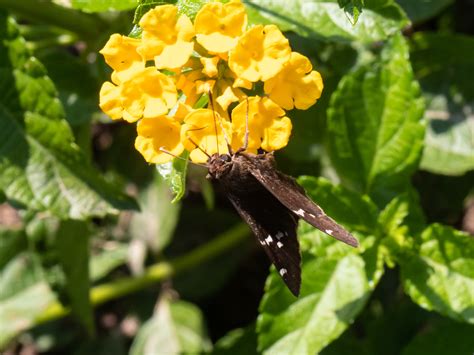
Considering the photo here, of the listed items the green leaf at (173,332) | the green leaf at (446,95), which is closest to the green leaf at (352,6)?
the green leaf at (446,95)

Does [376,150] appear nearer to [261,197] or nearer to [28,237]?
[261,197]

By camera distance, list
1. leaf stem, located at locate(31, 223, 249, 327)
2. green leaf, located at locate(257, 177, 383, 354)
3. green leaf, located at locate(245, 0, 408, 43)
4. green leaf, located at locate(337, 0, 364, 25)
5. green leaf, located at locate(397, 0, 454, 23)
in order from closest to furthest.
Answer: green leaf, located at locate(337, 0, 364, 25)
green leaf, located at locate(245, 0, 408, 43)
green leaf, located at locate(257, 177, 383, 354)
green leaf, located at locate(397, 0, 454, 23)
leaf stem, located at locate(31, 223, 249, 327)

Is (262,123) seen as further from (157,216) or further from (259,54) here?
(157,216)

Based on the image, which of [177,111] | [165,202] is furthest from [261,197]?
[165,202]

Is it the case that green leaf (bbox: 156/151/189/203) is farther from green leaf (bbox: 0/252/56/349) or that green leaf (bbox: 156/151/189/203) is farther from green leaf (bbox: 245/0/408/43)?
green leaf (bbox: 0/252/56/349)

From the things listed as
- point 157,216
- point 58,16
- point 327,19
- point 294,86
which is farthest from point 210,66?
point 157,216

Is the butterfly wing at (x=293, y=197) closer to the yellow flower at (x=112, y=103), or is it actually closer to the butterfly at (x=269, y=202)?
the butterfly at (x=269, y=202)

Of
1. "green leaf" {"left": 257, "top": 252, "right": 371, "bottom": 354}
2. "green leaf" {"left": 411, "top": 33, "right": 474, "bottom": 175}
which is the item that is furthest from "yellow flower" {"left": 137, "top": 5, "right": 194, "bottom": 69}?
"green leaf" {"left": 411, "top": 33, "right": 474, "bottom": 175}
